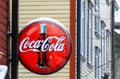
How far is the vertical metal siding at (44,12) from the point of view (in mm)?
15336

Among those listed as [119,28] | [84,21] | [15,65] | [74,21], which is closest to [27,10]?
[74,21]

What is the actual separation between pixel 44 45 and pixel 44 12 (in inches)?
226

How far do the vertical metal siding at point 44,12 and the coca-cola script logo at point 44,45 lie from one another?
5.17m

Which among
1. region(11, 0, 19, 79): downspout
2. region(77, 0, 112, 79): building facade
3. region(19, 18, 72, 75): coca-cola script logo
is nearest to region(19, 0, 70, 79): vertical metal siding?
region(77, 0, 112, 79): building facade

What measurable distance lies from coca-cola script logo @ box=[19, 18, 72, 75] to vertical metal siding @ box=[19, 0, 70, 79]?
5.17 m

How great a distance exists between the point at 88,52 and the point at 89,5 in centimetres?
202

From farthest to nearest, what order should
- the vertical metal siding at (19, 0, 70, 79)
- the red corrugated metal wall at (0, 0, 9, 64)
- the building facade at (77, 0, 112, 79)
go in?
the building facade at (77, 0, 112, 79) < the vertical metal siding at (19, 0, 70, 79) < the red corrugated metal wall at (0, 0, 9, 64)

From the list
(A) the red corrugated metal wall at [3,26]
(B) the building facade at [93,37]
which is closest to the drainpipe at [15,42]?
(A) the red corrugated metal wall at [3,26]

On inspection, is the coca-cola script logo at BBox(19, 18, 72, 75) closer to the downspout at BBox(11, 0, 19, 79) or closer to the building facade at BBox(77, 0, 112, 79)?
the downspout at BBox(11, 0, 19, 79)

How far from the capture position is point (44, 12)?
1552 cm

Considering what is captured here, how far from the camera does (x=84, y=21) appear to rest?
18.5 meters

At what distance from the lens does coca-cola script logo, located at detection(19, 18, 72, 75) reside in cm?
902

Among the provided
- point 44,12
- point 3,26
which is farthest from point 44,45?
point 44,12

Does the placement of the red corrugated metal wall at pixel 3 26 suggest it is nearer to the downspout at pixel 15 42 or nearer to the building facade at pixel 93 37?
the downspout at pixel 15 42
